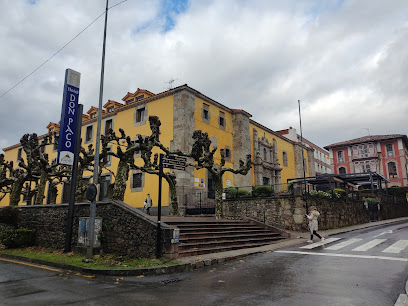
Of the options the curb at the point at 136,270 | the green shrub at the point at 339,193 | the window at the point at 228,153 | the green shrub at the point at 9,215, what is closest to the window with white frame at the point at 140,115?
the window at the point at 228,153

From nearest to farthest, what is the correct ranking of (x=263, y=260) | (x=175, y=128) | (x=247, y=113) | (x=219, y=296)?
(x=219, y=296), (x=263, y=260), (x=175, y=128), (x=247, y=113)

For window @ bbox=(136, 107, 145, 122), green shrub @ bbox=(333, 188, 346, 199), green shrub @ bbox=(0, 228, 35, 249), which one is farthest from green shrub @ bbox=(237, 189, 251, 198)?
green shrub @ bbox=(0, 228, 35, 249)

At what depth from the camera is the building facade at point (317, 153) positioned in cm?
4750

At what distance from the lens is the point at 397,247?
35.8 feet

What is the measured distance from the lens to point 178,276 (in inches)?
296

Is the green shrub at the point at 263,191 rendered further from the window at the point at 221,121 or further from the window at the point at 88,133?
the window at the point at 88,133

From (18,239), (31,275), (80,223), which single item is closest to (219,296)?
(31,275)

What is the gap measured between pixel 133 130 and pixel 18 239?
1608cm

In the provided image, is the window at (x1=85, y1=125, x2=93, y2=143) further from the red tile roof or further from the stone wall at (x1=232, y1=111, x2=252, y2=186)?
the red tile roof

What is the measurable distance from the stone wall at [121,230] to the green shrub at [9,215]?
2.72 meters

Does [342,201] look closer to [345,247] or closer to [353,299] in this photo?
[345,247]

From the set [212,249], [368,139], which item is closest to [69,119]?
[212,249]

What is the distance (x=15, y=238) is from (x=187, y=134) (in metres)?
13.9

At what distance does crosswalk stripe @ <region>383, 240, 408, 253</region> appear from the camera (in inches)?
403
